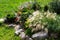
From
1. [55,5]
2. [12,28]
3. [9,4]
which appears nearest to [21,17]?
[12,28]

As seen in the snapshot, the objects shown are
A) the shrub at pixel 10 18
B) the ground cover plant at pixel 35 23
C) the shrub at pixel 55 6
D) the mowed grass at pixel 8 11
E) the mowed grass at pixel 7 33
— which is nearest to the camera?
the ground cover plant at pixel 35 23

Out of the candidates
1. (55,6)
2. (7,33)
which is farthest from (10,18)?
(55,6)

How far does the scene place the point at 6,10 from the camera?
13164mm

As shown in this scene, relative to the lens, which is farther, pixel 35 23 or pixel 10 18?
pixel 10 18

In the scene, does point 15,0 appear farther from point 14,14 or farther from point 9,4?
point 14,14

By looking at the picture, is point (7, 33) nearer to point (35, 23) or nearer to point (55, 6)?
point (35, 23)

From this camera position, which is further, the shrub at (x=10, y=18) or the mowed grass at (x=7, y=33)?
the shrub at (x=10, y=18)

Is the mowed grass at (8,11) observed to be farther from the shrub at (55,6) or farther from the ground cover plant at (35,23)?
the shrub at (55,6)

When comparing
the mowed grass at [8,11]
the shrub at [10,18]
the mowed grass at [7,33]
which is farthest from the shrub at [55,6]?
the mowed grass at [7,33]

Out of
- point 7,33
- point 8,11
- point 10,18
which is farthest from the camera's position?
point 8,11

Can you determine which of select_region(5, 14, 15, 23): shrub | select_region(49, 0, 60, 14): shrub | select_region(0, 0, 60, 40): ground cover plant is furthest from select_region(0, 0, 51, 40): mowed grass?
select_region(49, 0, 60, 14): shrub

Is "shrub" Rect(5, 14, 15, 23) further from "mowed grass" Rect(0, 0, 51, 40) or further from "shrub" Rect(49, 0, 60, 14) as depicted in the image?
"shrub" Rect(49, 0, 60, 14)

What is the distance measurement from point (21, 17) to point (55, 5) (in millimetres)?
→ 1913

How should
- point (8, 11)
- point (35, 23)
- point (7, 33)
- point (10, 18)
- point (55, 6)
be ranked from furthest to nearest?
point (8, 11)
point (10, 18)
point (55, 6)
point (7, 33)
point (35, 23)
